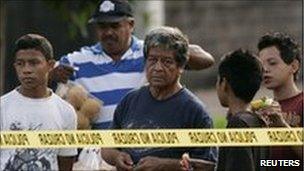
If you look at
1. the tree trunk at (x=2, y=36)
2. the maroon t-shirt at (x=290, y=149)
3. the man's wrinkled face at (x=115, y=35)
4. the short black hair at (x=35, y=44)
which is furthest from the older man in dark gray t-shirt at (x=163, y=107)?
the tree trunk at (x=2, y=36)

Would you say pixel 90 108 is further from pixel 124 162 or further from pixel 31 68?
pixel 124 162

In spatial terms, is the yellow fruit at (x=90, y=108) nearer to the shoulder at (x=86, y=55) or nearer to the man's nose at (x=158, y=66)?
the shoulder at (x=86, y=55)

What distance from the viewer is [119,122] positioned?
7.29 m

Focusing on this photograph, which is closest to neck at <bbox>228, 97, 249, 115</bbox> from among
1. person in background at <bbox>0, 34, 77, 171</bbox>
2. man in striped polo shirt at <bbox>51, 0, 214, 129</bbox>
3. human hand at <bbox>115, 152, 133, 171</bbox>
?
human hand at <bbox>115, 152, 133, 171</bbox>

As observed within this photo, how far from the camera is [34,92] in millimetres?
7359

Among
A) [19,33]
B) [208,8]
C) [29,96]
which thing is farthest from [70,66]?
[208,8]

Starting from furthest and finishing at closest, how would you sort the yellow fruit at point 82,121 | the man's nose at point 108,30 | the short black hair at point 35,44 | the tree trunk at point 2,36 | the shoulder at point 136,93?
the tree trunk at point 2,36
the man's nose at point 108,30
the yellow fruit at point 82,121
the short black hair at point 35,44
the shoulder at point 136,93

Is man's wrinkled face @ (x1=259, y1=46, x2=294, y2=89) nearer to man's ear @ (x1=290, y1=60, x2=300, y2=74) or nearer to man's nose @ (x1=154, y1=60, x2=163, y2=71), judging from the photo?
man's ear @ (x1=290, y1=60, x2=300, y2=74)

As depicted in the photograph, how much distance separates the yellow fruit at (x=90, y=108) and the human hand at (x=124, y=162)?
575 millimetres

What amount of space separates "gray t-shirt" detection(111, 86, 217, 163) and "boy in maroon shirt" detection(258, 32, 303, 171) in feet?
1.14

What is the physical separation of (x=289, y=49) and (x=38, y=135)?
140cm

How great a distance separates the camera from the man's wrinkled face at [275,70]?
24.0ft

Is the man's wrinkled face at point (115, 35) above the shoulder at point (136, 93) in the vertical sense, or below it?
above

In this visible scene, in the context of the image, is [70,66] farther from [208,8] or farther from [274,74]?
[208,8]
